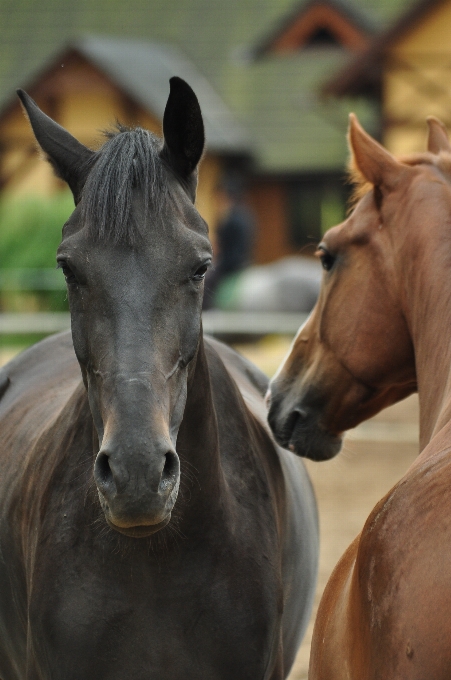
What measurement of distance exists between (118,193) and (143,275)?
24 centimetres

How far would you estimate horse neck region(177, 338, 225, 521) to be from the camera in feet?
10.0

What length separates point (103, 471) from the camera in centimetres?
250

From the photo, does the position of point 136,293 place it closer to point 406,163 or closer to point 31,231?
point 406,163

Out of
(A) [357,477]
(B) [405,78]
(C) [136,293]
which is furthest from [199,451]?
(B) [405,78]

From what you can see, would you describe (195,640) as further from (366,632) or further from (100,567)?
(366,632)

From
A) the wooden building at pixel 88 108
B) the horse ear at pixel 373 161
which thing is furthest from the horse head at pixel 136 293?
the wooden building at pixel 88 108

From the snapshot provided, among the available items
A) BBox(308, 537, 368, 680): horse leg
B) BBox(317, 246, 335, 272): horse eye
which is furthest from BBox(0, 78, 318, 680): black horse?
BBox(317, 246, 335, 272): horse eye

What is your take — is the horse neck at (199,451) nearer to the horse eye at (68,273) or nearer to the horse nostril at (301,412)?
the horse eye at (68,273)

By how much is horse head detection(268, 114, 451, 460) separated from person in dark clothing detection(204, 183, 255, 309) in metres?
9.91

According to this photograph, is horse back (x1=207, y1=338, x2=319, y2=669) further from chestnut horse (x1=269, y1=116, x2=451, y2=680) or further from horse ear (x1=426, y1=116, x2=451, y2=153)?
horse ear (x1=426, y1=116, x2=451, y2=153)

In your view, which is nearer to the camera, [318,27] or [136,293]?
[136,293]

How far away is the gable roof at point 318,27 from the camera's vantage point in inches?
1177

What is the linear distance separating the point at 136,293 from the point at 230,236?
11.4 m

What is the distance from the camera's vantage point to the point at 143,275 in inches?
107
